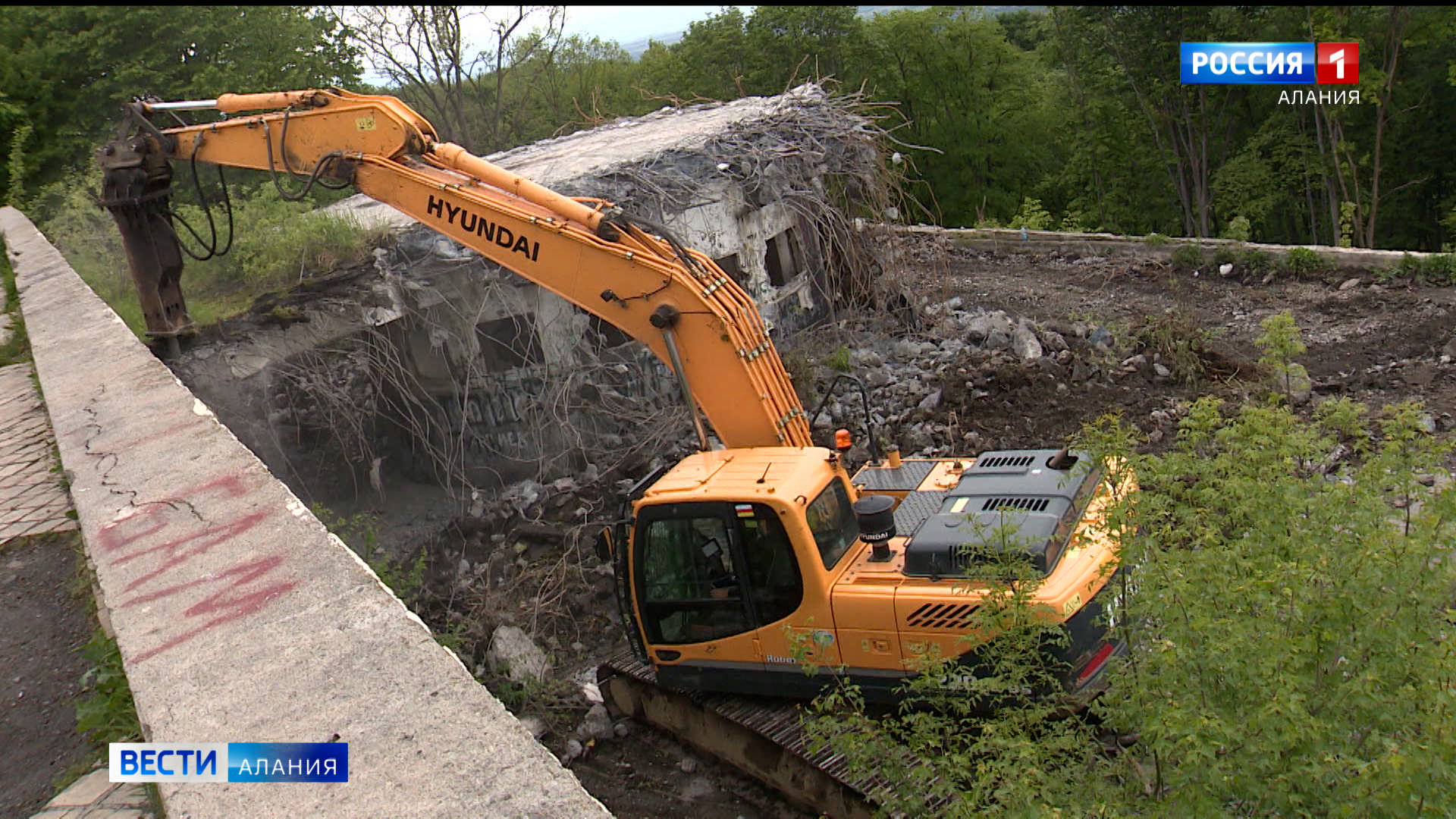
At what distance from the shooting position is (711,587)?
6.29 metres

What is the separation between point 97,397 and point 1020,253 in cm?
1736

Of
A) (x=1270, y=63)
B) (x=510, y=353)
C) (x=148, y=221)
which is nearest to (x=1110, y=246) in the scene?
(x=1270, y=63)

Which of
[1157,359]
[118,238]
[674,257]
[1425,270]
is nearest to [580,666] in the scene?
[674,257]

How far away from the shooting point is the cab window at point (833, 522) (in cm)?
597

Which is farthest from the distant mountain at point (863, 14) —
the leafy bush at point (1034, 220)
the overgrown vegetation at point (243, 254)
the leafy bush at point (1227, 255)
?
the overgrown vegetation at point (243, 254)

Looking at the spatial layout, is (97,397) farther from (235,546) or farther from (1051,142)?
(1051,142)

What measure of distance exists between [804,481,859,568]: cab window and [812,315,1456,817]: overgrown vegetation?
65.9 inches

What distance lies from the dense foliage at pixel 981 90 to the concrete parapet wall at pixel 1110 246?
633 mm

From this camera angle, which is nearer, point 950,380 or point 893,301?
point 950,380

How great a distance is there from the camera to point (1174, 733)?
3160mm

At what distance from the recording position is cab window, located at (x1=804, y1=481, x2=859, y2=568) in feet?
19.6

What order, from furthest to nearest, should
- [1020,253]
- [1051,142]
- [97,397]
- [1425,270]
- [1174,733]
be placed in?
[1051,142] < [1020,253] < [1425,270] < [97,397] < [1174,733]

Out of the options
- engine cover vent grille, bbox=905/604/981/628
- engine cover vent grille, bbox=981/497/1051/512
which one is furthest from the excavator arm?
engine cover vent grille, bbox=905/604/981/628

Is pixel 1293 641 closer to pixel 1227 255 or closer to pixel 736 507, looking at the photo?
pixel 736 507
